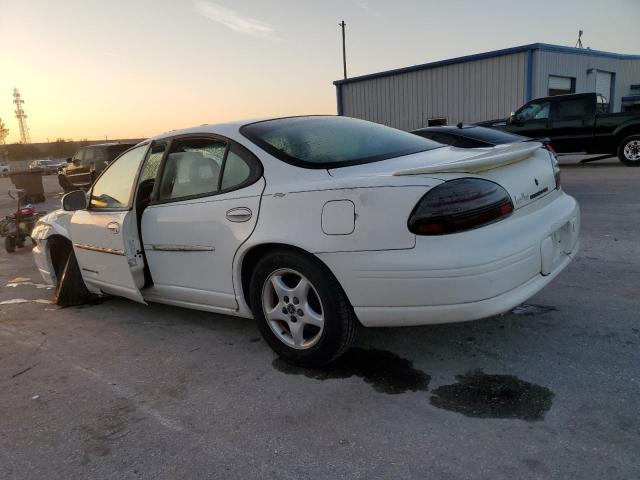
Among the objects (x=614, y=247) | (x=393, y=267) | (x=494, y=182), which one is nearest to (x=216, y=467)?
(x=393, y=267)

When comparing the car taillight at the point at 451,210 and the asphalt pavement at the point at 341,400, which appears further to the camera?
the car taillight at the point at 451,210

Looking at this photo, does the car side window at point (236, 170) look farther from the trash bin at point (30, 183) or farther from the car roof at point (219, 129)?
the trash bin at point (30, 183)

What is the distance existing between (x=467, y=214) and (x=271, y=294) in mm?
1250

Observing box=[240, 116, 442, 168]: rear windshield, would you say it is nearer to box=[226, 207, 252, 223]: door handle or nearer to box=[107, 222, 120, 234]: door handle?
box=[226, 207, 252, 223]: door handle

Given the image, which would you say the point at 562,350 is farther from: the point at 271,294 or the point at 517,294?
the point at 271,294

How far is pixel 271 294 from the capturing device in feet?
9.99

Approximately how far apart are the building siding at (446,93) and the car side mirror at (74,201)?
18672mm

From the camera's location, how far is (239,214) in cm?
303

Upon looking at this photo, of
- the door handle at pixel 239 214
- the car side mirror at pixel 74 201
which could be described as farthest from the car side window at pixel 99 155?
the door handle at pixel 239 214

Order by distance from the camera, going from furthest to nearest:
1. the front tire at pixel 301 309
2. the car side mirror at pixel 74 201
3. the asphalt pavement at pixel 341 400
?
the car side mirror at pixel 74 201
the front tire at pixel 301 309
the asphalt pavement at pixel 341 400

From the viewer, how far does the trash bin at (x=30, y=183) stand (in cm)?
1154

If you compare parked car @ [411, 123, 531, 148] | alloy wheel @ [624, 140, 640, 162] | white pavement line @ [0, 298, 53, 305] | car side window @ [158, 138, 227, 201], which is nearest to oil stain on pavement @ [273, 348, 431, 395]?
car side window @ [158, 138, 227, 201]

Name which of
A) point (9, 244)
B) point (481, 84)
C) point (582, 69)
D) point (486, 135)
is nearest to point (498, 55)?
point (481, 84)

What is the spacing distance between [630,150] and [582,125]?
1314 mm
